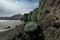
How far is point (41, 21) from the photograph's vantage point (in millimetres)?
15031

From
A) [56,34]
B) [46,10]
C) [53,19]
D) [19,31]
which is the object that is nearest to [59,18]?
[53,19]

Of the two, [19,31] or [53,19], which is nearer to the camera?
[53,19]

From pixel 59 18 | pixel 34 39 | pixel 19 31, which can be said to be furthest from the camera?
pixel 19 31

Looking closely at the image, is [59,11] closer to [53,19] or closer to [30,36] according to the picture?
[53,19]

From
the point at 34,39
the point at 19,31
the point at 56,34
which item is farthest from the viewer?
the point at 19,31

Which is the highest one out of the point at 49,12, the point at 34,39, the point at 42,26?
the point at 49,12

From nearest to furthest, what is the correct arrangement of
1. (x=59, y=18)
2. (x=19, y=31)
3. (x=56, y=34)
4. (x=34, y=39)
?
1. (x=56, y=34)
2. (x=59, y=18)
3. (x=34, y=39)
4. (x=19, y=31)

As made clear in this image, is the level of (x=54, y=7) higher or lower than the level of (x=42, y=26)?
higher

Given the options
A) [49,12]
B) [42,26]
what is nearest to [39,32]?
[42,26]

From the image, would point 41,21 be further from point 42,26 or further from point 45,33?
point 45,33

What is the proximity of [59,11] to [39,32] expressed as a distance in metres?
2.30

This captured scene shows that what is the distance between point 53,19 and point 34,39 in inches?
90.3

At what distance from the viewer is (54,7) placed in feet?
47.6

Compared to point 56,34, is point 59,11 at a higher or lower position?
higher
